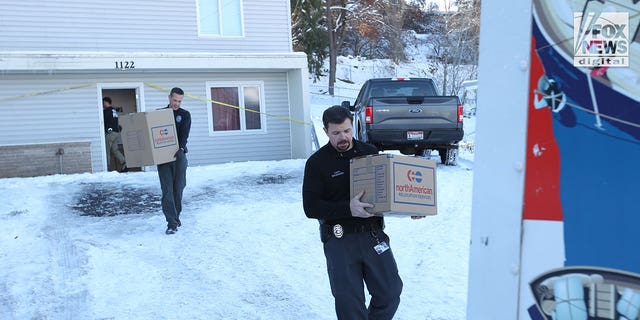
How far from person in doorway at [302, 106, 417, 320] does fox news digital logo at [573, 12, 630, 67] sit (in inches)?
73.1

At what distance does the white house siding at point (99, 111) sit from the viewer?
42.9 ft

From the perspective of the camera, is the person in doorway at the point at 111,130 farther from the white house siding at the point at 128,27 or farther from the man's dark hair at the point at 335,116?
the man's dark hair at the point at 335,116

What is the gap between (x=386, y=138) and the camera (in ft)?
34.2

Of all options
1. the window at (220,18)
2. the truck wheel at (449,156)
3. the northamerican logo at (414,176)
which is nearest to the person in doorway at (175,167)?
the northamerican logo at (414,176)

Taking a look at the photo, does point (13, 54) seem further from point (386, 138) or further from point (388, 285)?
point (388, 285)

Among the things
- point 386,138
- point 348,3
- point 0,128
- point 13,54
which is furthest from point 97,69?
point 348,3

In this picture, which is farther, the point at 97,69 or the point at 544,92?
the point at 97,69

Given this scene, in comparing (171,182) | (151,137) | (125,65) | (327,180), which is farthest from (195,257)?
(125,65)

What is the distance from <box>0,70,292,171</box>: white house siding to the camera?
13.1 m

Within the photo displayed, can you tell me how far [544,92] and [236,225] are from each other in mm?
6546

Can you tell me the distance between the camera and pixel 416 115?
34.2ft

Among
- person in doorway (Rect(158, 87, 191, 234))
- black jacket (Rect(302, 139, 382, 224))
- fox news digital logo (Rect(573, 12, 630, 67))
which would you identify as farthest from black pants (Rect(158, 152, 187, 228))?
fox news digital logo (Rect(573, 12, 630, 67))

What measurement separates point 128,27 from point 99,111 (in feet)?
7.60

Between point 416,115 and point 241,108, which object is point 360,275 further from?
point 241,108
